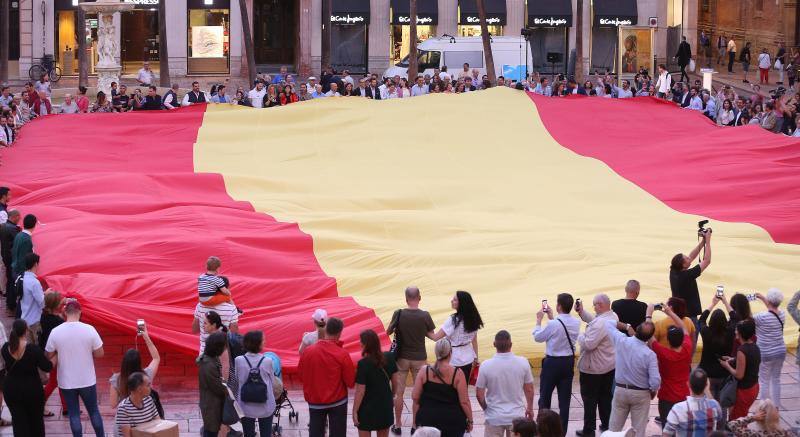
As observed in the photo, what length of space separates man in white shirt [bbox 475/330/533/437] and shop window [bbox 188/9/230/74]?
3472 cm

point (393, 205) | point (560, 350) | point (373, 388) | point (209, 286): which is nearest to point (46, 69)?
point (393, 205)

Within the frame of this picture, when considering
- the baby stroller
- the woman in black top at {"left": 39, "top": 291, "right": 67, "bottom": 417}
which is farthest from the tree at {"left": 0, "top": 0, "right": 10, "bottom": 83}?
the baby stroller

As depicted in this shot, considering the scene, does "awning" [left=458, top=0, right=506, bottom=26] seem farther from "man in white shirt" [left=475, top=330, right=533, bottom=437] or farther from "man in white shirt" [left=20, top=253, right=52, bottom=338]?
"man in white shirt" [left=475, top=330, right=533, bottom=437]

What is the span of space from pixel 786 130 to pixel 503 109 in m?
6.65

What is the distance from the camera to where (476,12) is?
44.7 metres

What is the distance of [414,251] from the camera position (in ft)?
54.1

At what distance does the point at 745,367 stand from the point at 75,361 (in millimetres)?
5687

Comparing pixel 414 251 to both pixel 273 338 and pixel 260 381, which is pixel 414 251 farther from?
pixel 260 381

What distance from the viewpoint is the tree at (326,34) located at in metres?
40.9

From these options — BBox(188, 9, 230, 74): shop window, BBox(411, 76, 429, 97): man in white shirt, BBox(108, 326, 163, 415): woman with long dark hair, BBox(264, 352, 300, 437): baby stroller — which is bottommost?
BBox(264, 352, 300, 437): baby stroller

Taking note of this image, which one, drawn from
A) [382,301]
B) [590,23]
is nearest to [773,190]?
[382,301]

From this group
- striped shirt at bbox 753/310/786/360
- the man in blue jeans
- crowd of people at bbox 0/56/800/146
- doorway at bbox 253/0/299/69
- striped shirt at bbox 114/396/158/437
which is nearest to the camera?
striped shirt at bbox 114/396/158/437

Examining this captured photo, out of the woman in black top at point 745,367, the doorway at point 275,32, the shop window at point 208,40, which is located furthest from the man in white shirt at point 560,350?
the doorway at point 275,32

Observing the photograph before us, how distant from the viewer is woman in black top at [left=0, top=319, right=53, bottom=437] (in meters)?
11.0
